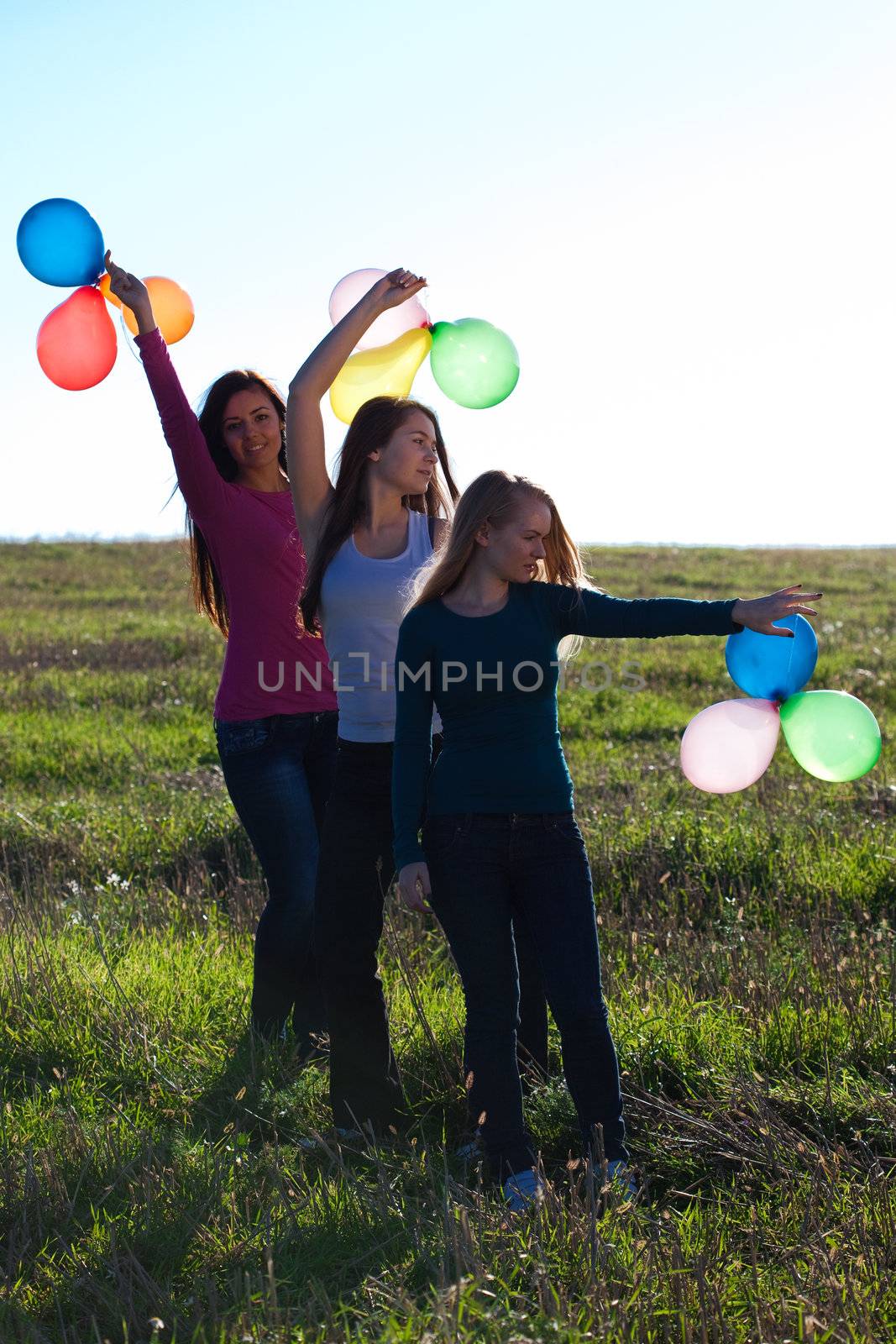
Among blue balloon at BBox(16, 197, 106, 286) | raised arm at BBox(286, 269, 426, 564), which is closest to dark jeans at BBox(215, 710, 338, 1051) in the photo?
raised arm at BBox(286, 269, 426, 564)

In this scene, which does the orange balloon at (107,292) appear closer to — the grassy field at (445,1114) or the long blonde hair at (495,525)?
the long blonde hair at (495,525)

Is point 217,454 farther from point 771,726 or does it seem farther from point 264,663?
point 771,726

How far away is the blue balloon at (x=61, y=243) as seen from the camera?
13.2 feet

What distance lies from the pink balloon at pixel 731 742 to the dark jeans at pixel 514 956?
2.02 ft

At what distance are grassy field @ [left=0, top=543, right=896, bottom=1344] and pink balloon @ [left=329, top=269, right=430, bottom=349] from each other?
1.92 m

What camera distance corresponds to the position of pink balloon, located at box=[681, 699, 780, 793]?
11.6ft

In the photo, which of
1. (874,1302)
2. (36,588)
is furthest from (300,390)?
(36,588)

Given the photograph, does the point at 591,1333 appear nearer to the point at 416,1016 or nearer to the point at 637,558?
the point at 416,1016

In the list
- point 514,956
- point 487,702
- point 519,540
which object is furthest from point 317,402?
point 514,956

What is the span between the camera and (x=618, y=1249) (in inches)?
98.9

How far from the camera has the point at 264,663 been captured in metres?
3.88

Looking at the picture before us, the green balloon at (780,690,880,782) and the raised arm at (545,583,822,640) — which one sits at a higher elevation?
the raised arm at (545,583,822,640)

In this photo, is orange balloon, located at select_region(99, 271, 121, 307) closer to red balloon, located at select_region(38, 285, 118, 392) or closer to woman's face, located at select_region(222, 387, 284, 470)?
red balloon, located at select_region(38, 285, 118, 392)

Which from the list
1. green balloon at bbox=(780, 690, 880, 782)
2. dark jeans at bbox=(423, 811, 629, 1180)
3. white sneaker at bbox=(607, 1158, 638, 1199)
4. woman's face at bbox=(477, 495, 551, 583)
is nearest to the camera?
white sneaker at bbox=(607, 1158, 638, 1199)
